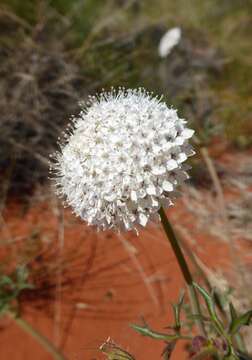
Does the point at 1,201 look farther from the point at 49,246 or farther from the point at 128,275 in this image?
the point at 128,275

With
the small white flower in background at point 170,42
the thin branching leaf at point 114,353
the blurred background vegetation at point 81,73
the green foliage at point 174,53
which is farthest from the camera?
the green foliage at point 174,53

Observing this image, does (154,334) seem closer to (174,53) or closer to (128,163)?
(128,163)

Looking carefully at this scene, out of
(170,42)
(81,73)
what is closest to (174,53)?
(81,73)

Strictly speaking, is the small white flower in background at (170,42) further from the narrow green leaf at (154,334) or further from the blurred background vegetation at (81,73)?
the narrow green leaf at (154,334)

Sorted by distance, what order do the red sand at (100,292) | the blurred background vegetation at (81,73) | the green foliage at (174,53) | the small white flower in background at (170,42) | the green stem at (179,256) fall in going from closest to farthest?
the green stem at (179,256)
the red sand at (100,292)
the small white flower in background at (170,42)
the blurred background vegetation at (81,73)
the green foliage at (174,53)

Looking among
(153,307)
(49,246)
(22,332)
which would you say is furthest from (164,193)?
(49,246)

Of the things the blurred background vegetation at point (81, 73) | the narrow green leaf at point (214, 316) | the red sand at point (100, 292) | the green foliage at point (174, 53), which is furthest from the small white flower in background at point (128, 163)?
the green foliage at point (174, 53)
